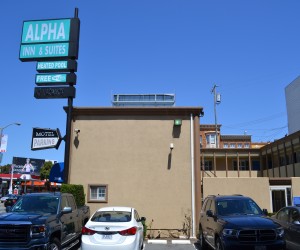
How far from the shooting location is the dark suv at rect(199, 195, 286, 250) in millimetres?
8983

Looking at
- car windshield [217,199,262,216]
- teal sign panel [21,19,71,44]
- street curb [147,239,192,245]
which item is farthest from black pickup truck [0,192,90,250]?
teal sign panel [21,19,71,44]

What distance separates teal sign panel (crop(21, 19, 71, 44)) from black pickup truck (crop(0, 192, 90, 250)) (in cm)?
924

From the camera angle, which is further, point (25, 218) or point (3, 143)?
point (3, 143)

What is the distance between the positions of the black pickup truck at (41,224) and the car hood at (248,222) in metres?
4.75

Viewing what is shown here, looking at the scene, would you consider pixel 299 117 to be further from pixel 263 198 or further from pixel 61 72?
pixel 61 72

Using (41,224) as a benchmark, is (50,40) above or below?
above

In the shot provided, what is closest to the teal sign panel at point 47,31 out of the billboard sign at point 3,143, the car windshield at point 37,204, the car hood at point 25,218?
the car windshield at point 37,204

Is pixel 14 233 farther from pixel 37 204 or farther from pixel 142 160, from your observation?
pixel 142 160

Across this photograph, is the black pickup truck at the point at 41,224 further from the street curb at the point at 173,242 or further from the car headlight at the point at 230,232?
the car headlight at the point at 230,232

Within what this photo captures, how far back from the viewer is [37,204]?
10.6 m

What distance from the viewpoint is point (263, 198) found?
2031 cm

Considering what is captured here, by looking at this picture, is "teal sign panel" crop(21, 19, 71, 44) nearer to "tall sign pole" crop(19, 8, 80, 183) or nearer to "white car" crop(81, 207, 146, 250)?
"tall sign pole" crop(19, 8, 80, 183)

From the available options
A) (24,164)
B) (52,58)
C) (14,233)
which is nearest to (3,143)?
(52,58)

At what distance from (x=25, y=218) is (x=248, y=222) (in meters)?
6.06
